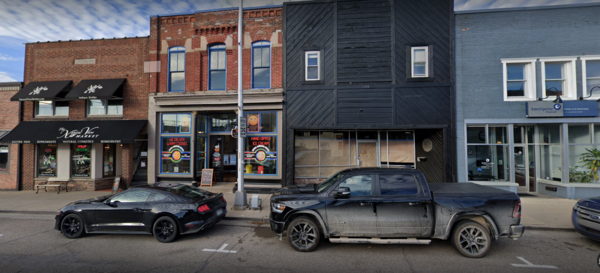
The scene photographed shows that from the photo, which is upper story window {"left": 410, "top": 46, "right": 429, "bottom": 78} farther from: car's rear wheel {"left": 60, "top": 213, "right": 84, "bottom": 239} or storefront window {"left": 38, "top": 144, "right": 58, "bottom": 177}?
storefront window {"left": 38, "top": 144, "right": 58, "bottom": 177}

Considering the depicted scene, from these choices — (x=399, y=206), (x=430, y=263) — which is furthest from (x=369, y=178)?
(x=430, y=263)

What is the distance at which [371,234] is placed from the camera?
524 centimetres

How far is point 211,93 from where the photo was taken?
11547 mm

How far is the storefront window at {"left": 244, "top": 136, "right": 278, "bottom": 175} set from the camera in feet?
37.1

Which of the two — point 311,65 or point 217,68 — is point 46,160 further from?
point 311,65

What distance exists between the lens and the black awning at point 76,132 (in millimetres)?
11383

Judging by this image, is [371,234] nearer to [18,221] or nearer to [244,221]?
[244,221]

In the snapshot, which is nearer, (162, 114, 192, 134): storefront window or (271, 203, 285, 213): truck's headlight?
(271, 203, 285, 213): truck's headlight

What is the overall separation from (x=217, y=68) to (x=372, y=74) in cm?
714

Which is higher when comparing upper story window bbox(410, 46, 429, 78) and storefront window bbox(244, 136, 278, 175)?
upper story window bbox(410, 46, 429, 78)

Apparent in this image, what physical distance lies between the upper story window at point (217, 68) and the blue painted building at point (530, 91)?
10298 mm

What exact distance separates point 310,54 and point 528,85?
910cm

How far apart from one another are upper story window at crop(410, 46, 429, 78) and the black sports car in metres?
9.52

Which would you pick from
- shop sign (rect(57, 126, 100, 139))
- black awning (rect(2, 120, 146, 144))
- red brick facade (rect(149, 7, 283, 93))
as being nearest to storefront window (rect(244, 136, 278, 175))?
red brick facade (rect(149, 7, 283, 93))
